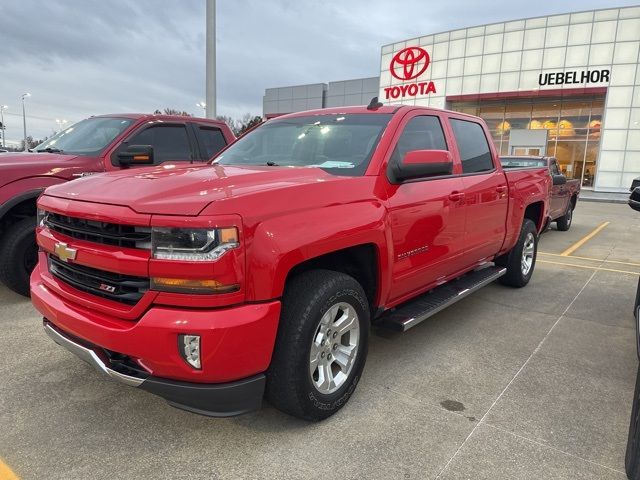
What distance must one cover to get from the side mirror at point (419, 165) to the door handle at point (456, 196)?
0.60 metres

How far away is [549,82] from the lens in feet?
86.0

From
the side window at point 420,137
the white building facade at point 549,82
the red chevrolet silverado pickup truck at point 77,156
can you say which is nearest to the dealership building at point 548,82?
the white building facade at point 549,82

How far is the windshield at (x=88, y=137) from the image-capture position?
5.65 metres

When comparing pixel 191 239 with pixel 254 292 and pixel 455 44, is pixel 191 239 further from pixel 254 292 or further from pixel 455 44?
pixel 455 44

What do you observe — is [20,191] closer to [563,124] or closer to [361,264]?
[361,264]

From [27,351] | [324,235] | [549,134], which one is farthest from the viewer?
[549,134]

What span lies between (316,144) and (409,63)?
29.6 m

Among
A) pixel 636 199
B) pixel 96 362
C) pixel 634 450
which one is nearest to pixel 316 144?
pixel 96 362

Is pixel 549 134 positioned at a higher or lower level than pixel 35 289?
higher

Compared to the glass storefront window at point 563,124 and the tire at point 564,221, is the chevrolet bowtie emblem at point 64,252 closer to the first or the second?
the tire at point 564,221

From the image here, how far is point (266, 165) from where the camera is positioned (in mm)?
3557

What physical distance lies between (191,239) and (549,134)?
3001 centimetres

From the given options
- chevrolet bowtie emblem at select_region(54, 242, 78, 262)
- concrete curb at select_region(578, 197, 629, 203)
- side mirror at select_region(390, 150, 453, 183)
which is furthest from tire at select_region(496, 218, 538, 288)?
concrete curb at select_region(578, 197, 629, 203)

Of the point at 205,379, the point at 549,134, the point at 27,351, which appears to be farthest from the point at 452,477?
the point at 549,134
